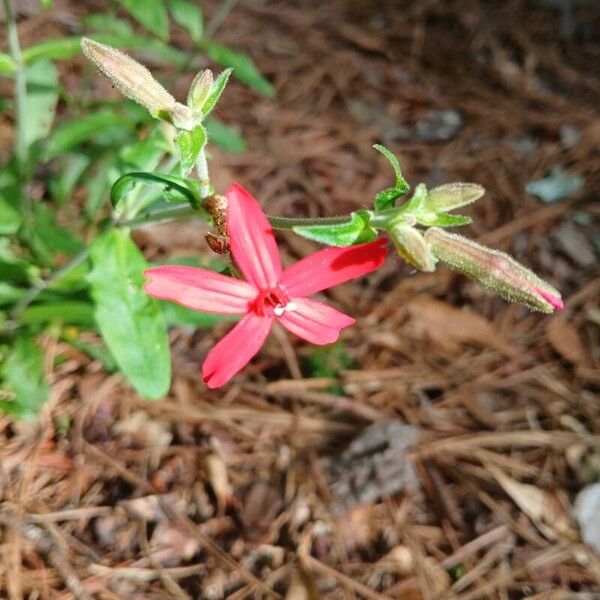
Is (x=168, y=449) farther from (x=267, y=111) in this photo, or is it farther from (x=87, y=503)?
(x=267, y=111)

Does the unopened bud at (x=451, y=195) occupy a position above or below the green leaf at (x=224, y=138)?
above

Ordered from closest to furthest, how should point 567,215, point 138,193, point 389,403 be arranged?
1. point 138,193
2. point 389,403
3. point 567,215

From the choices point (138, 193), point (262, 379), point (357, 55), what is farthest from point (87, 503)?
point (357, 55)

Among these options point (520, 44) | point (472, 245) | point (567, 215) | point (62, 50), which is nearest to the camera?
point (472, 245)

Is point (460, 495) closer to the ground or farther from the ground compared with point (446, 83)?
closer to the ground

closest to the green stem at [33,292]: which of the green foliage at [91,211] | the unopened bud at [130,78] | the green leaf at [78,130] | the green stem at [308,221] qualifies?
the green foliage at [91,211]

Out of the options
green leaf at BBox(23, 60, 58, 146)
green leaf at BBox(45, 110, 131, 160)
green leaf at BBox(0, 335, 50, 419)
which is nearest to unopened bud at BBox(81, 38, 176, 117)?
green leaf at BBox(45, 110, 131, 160)

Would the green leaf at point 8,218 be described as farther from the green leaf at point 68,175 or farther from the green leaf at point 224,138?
the green leaf at point 224,138
